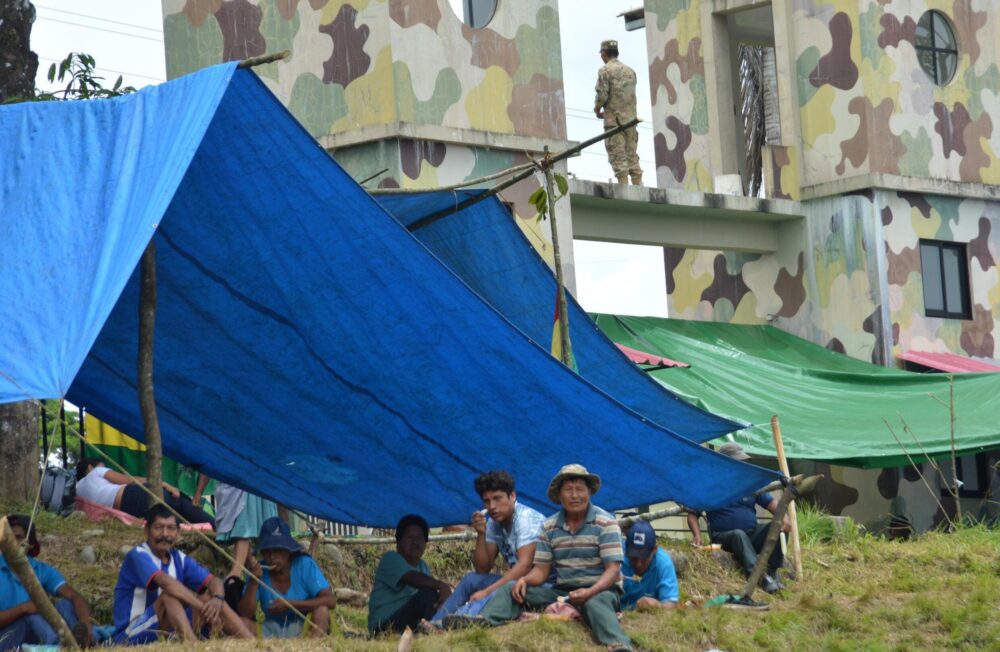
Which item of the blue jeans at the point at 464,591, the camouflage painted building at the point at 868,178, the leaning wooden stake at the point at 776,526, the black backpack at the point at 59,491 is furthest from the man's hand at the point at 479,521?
the camouflage painted building at the point at 868,178

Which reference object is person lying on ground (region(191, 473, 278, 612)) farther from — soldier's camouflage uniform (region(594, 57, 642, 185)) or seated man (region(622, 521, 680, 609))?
soldier's camouflage uniform (region(594, 57, 642, 185))

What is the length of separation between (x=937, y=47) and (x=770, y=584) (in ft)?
40.1

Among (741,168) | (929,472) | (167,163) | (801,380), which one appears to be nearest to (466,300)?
(167,163)

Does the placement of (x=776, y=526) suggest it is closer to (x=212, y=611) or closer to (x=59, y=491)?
(x=212, y=611)

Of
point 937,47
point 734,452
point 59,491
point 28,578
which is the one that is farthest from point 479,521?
point 937,47

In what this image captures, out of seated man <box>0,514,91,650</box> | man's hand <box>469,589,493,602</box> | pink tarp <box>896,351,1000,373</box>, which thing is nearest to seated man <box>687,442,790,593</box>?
man's hand <box>469,589,493,602</box>

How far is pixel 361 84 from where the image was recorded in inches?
614

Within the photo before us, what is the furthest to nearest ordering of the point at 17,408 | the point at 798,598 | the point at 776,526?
the point at 17,408
the point at 798,598
the point at 776,526

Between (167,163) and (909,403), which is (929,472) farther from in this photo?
(167,163)

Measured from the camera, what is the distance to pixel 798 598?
395 inches

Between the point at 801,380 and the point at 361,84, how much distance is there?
5604 mm

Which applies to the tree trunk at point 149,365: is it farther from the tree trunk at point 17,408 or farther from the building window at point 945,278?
the building window at point 945,278

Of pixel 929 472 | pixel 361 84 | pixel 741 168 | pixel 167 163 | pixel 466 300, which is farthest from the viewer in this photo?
pixel 741 168

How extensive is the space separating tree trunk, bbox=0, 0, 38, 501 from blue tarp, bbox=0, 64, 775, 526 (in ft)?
7.51
